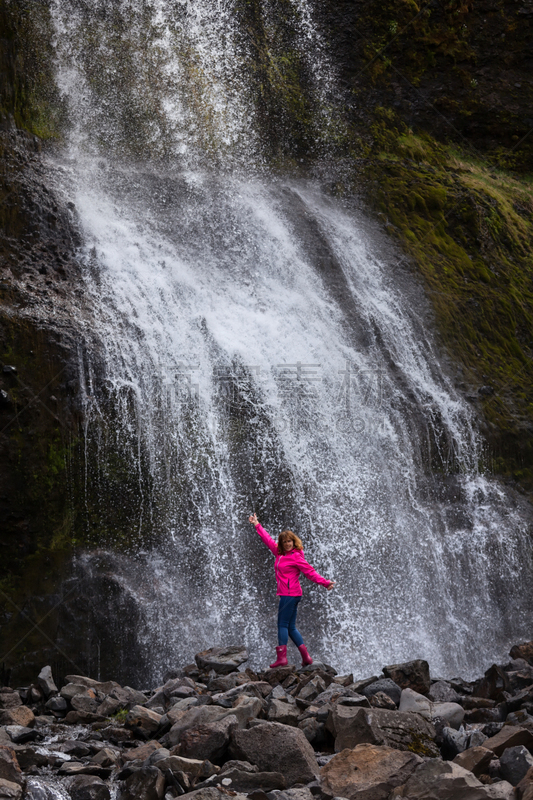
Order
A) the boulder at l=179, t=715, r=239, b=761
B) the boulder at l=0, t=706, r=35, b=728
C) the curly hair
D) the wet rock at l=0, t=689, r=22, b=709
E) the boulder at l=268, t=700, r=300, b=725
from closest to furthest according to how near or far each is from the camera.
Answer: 1. the boulder at l=179, t=715, r=239, b=761
2. the boulder at l=268, t=700, r=300, b=725
3. the boulder at l=0, t=706, r=35, b=728
4. the wet rock at l=0, t=689, r=22, b=709
5. the curly hair

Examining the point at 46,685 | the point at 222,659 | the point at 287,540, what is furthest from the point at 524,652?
the point at 46,685

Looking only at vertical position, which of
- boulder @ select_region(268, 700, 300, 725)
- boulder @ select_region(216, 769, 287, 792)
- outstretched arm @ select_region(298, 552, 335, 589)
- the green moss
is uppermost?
the green moss

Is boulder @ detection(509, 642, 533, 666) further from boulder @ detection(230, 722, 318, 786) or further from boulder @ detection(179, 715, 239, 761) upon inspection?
boulder @ detection(179, 715, 239, 761)

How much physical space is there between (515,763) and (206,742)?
164cm

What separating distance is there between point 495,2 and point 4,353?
1341 centimetres

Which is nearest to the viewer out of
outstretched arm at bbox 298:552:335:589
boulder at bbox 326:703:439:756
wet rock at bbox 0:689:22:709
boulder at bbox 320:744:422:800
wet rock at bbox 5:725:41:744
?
boulder at bbox 320:744:422:800

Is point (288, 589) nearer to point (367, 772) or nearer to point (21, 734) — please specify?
point (21, 734)

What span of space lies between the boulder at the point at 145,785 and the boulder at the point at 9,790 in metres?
0.50

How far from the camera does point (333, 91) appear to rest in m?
14.1

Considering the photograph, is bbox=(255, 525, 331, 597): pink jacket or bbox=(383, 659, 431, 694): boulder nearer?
bbox=(383, 659, 431, 694): boulder

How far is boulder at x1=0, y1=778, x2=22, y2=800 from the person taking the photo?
3.34 m

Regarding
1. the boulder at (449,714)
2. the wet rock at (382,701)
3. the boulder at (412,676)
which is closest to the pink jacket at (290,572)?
the boulder at (412,676)

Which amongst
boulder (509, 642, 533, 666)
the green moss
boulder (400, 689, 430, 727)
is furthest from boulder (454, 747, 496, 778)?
the green moss

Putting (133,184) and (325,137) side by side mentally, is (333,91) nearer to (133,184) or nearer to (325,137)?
(325,137)
